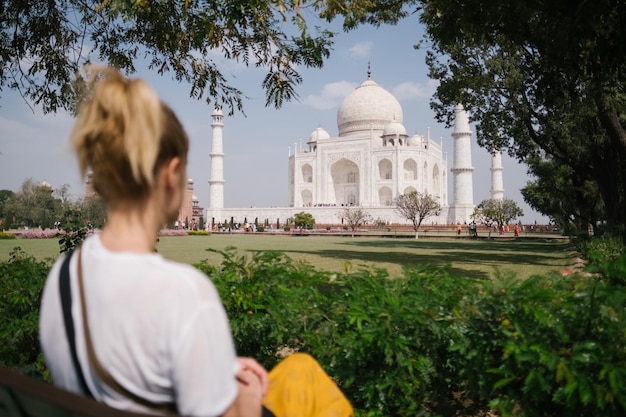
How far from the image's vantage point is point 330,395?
1.48 meters

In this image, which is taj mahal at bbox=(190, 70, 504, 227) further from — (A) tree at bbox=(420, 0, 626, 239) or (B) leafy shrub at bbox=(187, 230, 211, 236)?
(A) tree at bbox=(420, 0, 626, 239)

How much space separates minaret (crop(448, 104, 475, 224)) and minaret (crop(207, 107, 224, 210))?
2416 cm

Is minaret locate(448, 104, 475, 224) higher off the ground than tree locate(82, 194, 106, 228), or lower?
higher

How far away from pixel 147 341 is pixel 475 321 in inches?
62.3

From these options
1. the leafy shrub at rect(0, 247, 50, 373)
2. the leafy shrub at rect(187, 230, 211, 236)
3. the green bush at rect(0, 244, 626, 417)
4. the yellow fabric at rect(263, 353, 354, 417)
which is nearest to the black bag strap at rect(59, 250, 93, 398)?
the yellow fabric at rect(263, 353, 354, 417)

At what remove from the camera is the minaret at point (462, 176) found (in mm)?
48000

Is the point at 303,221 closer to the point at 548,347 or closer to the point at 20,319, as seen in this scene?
the point at 20,319

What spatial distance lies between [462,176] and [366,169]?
9824 millimetres

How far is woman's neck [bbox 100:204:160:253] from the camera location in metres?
0.99

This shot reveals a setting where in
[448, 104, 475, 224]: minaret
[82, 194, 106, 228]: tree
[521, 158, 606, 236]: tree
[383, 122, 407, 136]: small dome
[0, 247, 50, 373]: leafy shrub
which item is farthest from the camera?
[383, 122, 407, 136]: small dome

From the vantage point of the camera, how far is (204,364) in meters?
0.88

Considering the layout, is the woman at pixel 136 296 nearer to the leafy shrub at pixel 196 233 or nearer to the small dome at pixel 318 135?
the leafy shrub at pixel 196 233

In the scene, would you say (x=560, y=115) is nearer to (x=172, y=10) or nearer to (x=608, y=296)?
(x=172, y=10)

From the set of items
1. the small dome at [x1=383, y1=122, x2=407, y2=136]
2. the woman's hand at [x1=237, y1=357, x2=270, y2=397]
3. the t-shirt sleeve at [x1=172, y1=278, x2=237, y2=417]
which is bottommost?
the woman's hand at [x1=237, y1=357, x2=270, y2=397]
